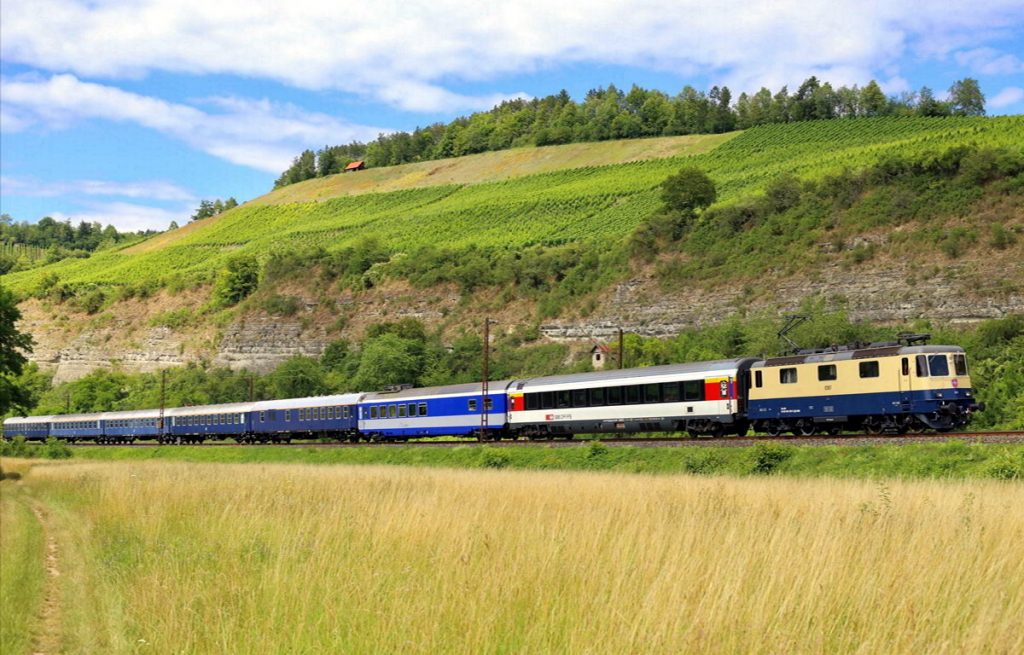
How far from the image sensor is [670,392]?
37344 millimetres

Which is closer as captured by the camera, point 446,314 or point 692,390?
point 692,390

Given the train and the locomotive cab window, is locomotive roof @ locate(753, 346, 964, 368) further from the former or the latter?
the locomotive cab window

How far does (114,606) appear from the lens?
1055 cm

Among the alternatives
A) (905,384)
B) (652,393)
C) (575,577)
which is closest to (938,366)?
(905,384)

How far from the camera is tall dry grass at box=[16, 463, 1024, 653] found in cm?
758

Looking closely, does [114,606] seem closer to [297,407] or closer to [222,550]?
[222,550]

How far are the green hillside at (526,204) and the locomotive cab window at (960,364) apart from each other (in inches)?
2733

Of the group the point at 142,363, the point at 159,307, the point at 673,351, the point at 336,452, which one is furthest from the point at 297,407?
the point at 159,307

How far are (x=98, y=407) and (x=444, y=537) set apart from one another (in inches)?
4403

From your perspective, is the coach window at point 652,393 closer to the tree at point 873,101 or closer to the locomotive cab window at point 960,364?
the locomotive cab window at point 960,364

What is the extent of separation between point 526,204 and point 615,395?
98.6 metres

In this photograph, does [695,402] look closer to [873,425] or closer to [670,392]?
[670,392]

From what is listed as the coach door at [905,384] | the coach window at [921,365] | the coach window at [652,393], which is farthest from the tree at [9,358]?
the coach window at [921,365]

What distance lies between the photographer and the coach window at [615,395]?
39409mm
